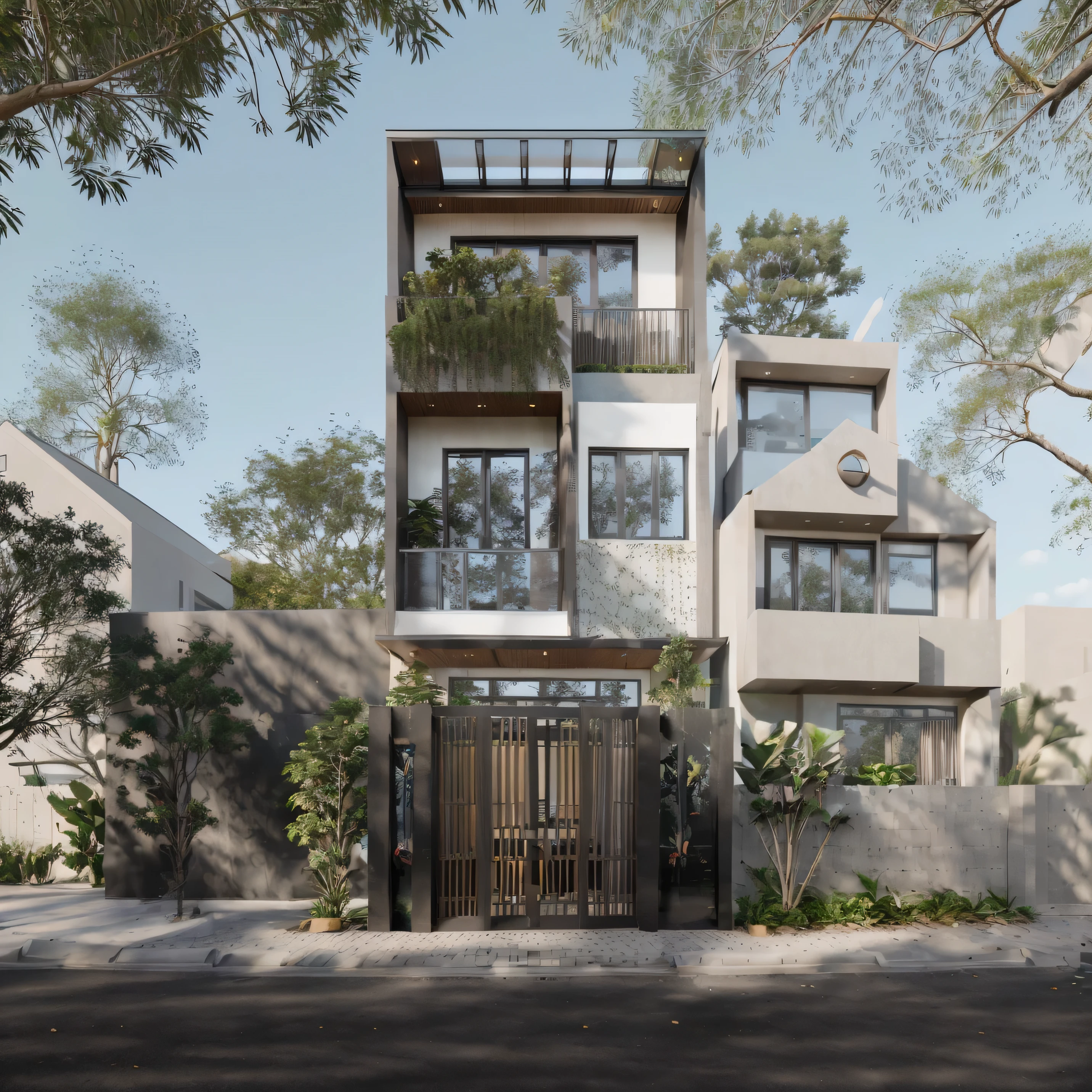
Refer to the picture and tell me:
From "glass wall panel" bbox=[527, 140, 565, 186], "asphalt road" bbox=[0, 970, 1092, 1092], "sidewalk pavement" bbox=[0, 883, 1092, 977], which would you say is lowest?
"sidewalk pavement" bbox=[0, 883, 1092, 977]

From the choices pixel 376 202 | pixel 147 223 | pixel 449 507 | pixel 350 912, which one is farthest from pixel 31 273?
pixel 350 912

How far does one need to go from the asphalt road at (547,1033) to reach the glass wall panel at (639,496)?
8147mm

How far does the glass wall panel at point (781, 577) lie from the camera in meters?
16.7

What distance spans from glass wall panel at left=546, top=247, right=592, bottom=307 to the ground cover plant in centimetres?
1036

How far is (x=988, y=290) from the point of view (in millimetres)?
21297

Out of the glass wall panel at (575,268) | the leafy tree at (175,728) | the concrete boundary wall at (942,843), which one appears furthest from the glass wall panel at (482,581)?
the concrete boundary wall at (942,843)

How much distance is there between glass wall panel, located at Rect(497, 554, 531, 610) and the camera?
15680mm

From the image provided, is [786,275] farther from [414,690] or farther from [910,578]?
[414,690]

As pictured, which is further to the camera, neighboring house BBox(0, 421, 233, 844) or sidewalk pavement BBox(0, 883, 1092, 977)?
neighboring house BBox(0, 421, 233, 844)

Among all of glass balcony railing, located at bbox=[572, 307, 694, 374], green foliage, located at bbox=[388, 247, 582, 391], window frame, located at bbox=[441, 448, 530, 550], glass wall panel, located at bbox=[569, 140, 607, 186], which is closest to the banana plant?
window frame, located at bbox=[441, 448, 530, 550]

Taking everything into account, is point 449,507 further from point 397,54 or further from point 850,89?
point 850,89

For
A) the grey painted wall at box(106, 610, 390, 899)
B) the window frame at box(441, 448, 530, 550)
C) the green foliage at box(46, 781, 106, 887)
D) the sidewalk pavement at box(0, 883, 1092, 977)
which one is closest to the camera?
the sidewalk pavement at box(0, 883, 1092, 977)

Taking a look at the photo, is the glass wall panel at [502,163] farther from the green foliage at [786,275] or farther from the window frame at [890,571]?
the green foliage at [786,275]

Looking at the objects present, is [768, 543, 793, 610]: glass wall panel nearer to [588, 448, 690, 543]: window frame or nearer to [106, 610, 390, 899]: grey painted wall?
[588, 448, 690, 543]: window frame
